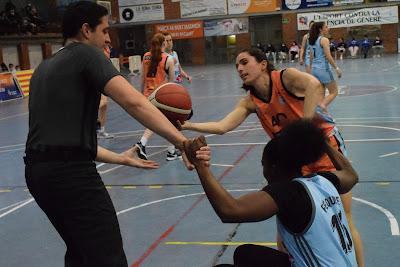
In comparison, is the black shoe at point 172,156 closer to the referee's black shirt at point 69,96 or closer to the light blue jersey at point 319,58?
the light blue jersey at point 319,58

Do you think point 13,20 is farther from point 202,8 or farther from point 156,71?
point 156,71

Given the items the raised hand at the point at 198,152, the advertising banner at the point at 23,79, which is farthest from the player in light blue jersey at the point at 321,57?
the advertising banner at the point at 23,79

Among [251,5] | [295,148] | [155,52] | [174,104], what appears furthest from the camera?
[251,5]

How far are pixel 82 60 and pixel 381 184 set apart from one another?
14.7 ft

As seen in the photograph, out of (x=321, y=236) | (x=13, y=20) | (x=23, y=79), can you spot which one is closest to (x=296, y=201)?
(x=321, y=236)

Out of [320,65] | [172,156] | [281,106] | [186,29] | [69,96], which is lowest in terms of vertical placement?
[172,156]

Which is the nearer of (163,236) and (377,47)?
(163,236)

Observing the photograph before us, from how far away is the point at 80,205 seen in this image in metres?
2.86

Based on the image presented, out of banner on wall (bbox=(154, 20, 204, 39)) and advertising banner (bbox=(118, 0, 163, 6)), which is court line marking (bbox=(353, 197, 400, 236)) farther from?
advertising banner (bbox=(118, 0, 163, 6))

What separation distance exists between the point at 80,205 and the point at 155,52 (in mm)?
5826

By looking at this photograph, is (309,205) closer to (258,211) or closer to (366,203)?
(258,211)

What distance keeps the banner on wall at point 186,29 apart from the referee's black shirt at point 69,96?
121ft

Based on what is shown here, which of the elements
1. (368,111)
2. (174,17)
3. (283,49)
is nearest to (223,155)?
(368,111)

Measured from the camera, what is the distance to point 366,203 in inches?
221
